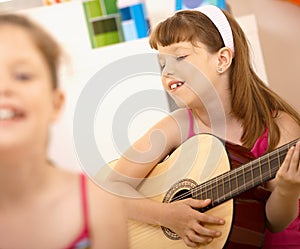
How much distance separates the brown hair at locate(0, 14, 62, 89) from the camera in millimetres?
613

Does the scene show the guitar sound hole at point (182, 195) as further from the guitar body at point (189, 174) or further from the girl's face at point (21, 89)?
the girl's face at point (21, 89)

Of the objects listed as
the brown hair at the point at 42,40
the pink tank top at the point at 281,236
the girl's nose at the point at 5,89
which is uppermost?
the brown hair at the point at 42,40

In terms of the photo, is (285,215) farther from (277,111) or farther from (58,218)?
(58,218)

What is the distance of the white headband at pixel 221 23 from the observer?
0.81 meters

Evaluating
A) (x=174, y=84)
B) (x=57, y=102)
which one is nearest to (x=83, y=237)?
(x=57, y=102)

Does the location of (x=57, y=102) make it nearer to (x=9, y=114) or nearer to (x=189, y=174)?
(x=9, y=114)

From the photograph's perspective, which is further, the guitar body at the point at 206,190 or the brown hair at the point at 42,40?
the guitar body at the point at 206,190

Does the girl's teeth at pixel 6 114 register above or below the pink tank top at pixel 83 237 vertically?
above

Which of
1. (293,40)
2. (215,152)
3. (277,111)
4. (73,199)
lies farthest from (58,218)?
(293,40)

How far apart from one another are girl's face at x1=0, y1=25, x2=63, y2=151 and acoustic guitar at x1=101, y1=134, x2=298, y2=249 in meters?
0.19

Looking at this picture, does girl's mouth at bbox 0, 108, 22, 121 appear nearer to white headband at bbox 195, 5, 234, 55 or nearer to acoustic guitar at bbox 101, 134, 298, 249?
acoustic guitar at bbox 101, 134, 298, 249

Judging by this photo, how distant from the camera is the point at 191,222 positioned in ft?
2.48

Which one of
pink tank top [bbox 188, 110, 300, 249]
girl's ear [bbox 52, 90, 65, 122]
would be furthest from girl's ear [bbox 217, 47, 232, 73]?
girl's ear [bbox 52, 90, 65, 122]

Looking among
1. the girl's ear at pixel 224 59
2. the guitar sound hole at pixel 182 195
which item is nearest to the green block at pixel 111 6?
the girl's ear at pixel 224 59
